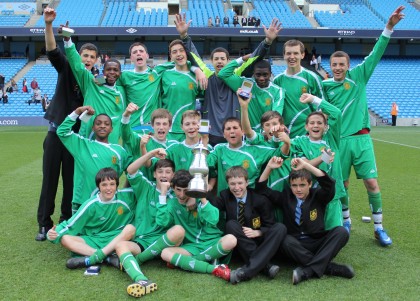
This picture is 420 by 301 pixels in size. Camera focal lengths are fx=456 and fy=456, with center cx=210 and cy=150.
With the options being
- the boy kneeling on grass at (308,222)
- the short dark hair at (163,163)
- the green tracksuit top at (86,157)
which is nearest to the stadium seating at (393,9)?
the boy kneeling on grass at (308,222)

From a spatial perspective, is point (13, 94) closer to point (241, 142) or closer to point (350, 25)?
point (350, 25)

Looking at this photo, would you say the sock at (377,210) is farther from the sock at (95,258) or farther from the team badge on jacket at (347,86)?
the sock at (95,258)

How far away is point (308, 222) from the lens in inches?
155

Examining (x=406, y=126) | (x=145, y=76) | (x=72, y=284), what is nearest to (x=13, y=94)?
(x=406, y=126)

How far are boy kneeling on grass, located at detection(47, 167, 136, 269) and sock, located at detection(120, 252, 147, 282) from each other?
8.7 inches

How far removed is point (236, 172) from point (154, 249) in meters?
0.95

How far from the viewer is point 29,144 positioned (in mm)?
14797

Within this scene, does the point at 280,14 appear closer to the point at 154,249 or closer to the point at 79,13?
the point at 79,13

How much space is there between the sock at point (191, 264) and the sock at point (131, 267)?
0.33m

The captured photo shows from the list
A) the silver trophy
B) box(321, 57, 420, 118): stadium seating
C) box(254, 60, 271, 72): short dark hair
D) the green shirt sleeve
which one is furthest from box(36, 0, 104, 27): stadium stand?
the silver trophy

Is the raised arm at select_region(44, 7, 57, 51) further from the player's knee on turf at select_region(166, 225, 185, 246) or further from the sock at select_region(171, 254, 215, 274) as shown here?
the sock at select_region(171, 254, 215, 274)

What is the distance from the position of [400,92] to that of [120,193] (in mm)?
27564

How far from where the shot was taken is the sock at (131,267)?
11.2 ft

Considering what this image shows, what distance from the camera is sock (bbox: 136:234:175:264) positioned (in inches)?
151
